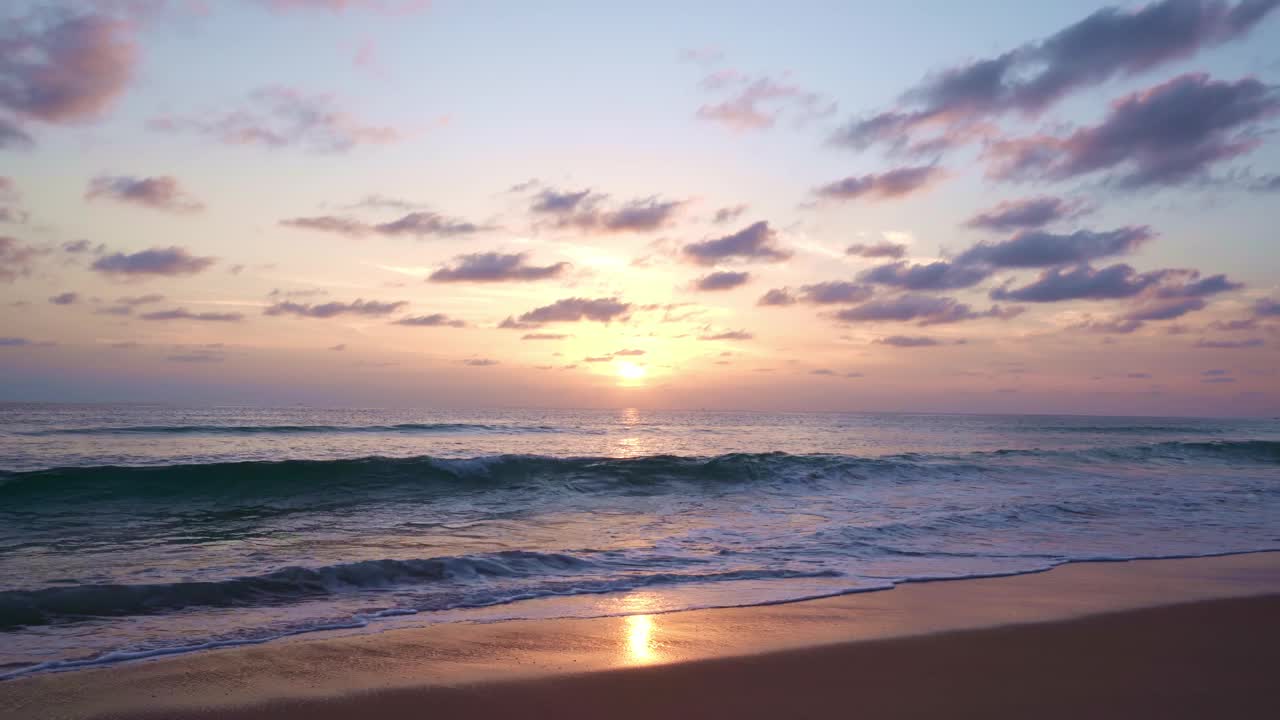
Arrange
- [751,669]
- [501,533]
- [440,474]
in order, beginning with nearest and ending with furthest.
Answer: [751,669] → [501,533] → [440,474]

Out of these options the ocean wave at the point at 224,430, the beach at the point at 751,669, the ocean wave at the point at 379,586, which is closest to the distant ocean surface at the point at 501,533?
the ocean wave at the point at 379,586

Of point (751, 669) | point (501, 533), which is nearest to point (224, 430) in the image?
point (501, 533)

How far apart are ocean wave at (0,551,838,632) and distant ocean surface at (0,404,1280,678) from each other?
0.11 feet

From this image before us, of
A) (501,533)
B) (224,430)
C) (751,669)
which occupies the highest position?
(224,430)

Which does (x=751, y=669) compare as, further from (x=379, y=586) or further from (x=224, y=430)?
(x=224, y=430)

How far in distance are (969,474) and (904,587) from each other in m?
16.4

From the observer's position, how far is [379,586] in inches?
326

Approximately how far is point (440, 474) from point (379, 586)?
11272 millimetres

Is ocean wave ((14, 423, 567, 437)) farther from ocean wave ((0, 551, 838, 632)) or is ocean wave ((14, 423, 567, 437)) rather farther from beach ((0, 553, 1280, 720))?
beach ((0, 553, 1280, 720))

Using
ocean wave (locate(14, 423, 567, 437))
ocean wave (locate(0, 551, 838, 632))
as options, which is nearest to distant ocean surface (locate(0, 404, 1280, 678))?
ocean wave (locate(0, 551, 838, 632))

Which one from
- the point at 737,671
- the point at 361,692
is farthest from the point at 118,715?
the point at 737,671

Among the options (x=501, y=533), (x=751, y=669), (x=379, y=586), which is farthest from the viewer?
(x=501, y=533)

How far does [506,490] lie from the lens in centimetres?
1770

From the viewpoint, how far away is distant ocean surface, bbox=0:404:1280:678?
725cm
